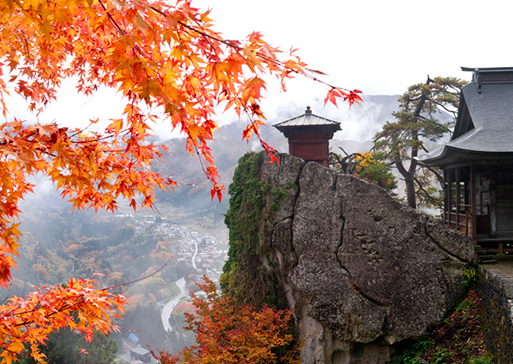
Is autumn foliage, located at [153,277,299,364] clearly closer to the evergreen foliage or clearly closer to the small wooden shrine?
the small wooden shrine

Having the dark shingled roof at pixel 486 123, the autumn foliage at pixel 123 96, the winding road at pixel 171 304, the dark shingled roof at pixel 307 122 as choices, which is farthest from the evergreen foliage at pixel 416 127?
the winding road at pixel 171 304

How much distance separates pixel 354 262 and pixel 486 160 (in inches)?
159

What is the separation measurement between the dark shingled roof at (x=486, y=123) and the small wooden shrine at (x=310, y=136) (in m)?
2.97

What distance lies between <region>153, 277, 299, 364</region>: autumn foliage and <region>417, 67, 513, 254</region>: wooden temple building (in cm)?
519

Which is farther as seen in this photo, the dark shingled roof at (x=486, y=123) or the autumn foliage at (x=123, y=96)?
the dark shingled roof at (x=486, y=123)

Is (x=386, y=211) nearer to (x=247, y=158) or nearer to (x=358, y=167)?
(x=247, y=158)

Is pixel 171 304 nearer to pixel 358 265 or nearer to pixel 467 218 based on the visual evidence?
pixel 358 265

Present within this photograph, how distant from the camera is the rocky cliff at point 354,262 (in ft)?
21.1

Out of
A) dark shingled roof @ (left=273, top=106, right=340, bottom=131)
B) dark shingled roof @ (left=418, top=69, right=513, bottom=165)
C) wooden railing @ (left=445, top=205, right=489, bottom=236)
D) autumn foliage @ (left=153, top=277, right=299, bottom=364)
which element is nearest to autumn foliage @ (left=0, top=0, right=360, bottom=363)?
autumn foliage @ (left=153, top=277, right=299, bottom=364)

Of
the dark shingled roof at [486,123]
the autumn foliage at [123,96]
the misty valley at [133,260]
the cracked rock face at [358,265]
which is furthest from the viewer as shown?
the misty valley at [133,260]

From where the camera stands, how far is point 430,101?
485 inches

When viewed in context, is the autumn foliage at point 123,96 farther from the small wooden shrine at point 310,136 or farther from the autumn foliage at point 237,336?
the small wooden shrine at point 310,136

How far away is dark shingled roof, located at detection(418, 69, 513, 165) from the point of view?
22.4ft

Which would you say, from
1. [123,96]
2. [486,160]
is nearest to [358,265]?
[486,160]
